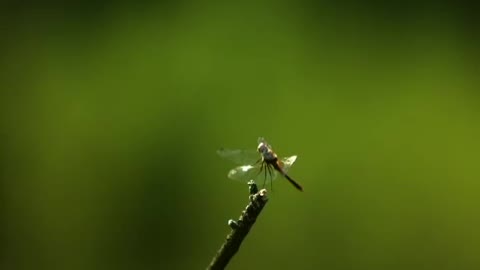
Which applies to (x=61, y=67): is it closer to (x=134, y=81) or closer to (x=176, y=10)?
(x=134, y=81)

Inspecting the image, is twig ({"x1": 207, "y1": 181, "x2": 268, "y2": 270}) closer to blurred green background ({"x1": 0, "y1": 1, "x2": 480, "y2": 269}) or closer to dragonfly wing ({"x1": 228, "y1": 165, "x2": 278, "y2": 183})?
dragonfly wing ({"x1": 228, "y1": 165, "x2": 278, "y2": 183})

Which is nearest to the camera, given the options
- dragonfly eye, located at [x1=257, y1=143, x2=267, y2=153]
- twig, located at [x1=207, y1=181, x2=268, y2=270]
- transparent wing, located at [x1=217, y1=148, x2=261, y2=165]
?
twig, located at [x1=207, y1=181, x2=268, y2=270]

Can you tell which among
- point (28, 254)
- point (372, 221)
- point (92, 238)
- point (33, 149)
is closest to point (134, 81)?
point (33, 149)

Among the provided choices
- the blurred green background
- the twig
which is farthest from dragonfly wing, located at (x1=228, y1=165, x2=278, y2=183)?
the blurred green background

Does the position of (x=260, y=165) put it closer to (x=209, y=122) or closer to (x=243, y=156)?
(x=243, y=156)

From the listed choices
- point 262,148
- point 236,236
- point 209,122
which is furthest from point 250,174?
point 209,122

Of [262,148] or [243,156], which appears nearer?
[262,148]

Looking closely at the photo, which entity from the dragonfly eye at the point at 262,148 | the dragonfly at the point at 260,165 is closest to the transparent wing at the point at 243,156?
the dragonfly at the point at 260,165
